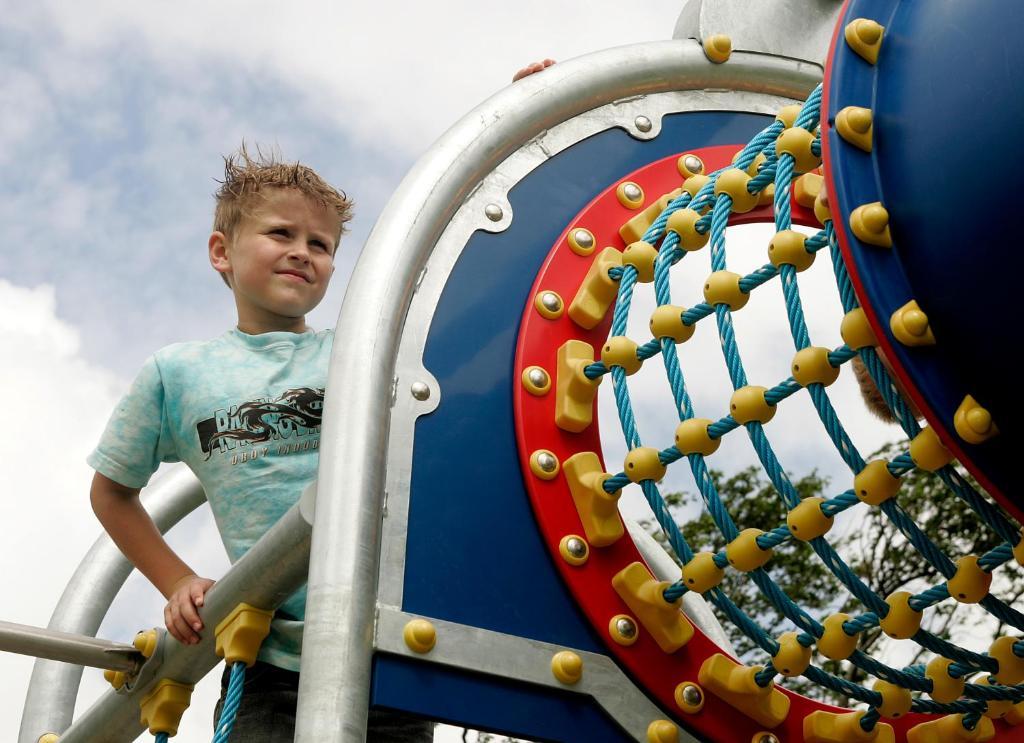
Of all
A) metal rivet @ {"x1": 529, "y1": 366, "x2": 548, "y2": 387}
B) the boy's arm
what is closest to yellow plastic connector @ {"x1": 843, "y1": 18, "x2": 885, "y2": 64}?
metal rivet @ {"x1": 529, "y1": 366, "x2": 548, "y2": 387}

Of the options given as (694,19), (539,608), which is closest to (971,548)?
(694,19)

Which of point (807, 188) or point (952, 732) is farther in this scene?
point (807, 188)

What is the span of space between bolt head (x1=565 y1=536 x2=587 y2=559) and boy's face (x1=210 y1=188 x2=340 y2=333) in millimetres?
730

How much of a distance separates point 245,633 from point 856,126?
92cm

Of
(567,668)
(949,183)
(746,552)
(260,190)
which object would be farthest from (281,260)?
(949,183)

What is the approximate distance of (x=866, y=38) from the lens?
1.38 meters

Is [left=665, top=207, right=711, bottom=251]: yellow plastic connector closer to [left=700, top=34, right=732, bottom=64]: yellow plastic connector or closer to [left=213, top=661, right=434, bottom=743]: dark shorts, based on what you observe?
[left=700, top=34, right=732, bottom=64]: yellow plastic connector

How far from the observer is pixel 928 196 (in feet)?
4.14

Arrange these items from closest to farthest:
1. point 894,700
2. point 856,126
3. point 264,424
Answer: point 856,126 → point 894,700 → point 264,424

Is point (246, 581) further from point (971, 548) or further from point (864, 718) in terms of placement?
point (971, 548)

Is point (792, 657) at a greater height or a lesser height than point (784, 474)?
lesser

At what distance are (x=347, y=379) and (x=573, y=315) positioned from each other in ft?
1.18

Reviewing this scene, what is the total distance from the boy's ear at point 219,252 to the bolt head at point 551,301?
0.71 metres

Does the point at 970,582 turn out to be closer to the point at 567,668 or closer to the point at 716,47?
the point at 567,668
